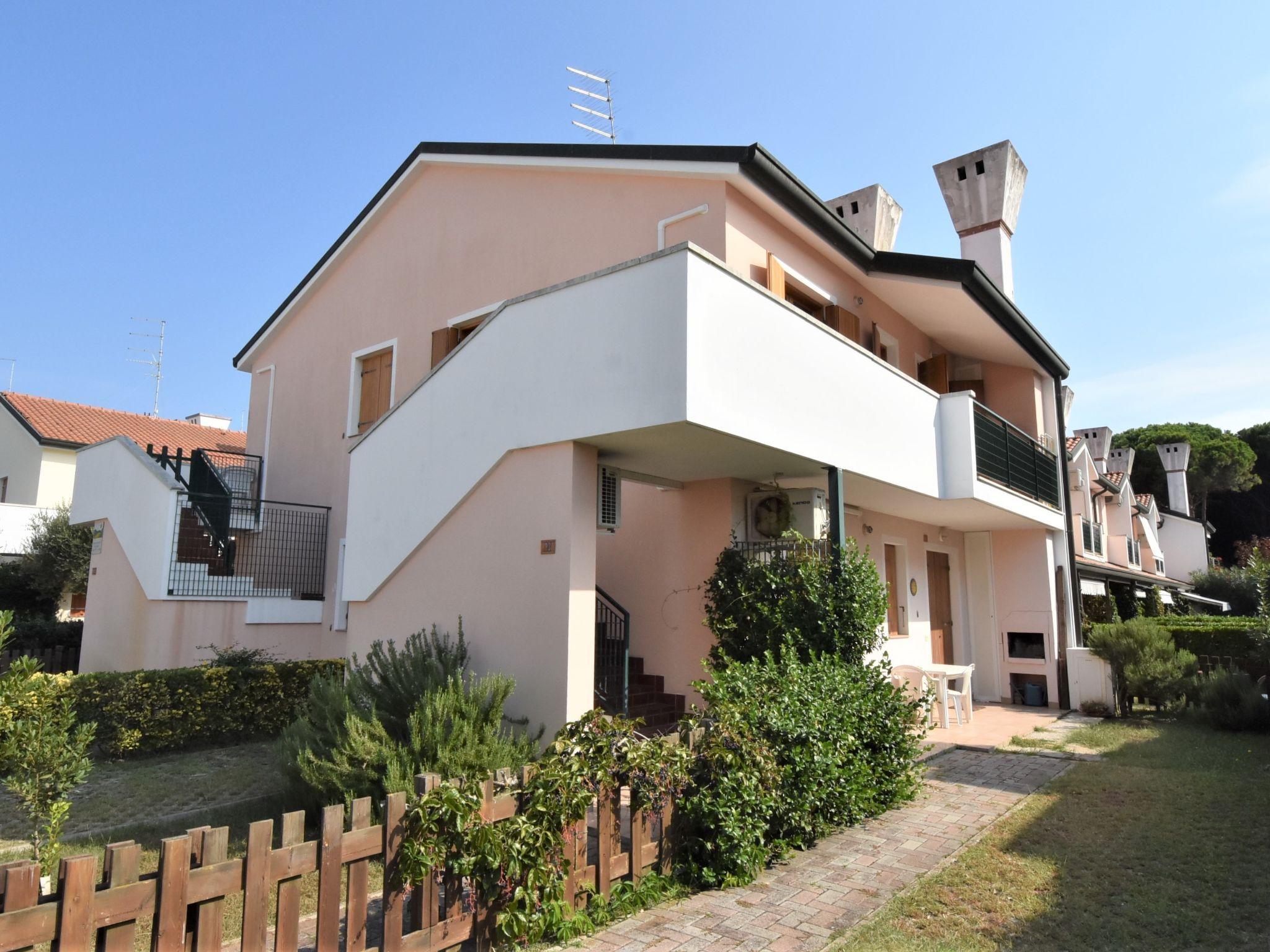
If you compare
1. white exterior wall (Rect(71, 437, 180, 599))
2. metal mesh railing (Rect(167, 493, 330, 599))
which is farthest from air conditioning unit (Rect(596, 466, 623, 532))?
white exterior wall (Rect(71, 437, 180, 599))

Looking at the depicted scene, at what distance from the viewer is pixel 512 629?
8.45 m

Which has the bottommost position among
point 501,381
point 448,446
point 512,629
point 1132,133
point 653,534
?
point 512,629

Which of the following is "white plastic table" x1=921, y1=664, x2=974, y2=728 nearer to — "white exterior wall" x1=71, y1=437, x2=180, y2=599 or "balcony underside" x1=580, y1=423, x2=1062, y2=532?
"balcony underside" x1=580, y1=423, x2=1062, y2=532

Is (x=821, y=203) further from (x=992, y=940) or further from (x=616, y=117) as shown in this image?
(x=992, y=940)

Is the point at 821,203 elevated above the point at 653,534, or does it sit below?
above

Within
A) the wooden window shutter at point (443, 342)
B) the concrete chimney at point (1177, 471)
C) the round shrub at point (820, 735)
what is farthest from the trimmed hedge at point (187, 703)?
the concrete chimney at point (1177, 471)

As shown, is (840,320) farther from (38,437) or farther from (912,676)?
(38,437)

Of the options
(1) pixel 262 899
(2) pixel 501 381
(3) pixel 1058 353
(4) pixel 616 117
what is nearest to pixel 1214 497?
(3) pixel 1058 353

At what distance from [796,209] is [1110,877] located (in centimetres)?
870

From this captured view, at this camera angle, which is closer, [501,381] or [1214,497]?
[501,381]

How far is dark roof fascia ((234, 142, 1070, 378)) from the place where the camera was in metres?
10.6

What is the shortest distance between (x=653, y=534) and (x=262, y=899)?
26.2 ft

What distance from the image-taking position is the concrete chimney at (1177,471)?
41.8 meters

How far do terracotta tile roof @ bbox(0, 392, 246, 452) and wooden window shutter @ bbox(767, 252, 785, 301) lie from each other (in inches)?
856
